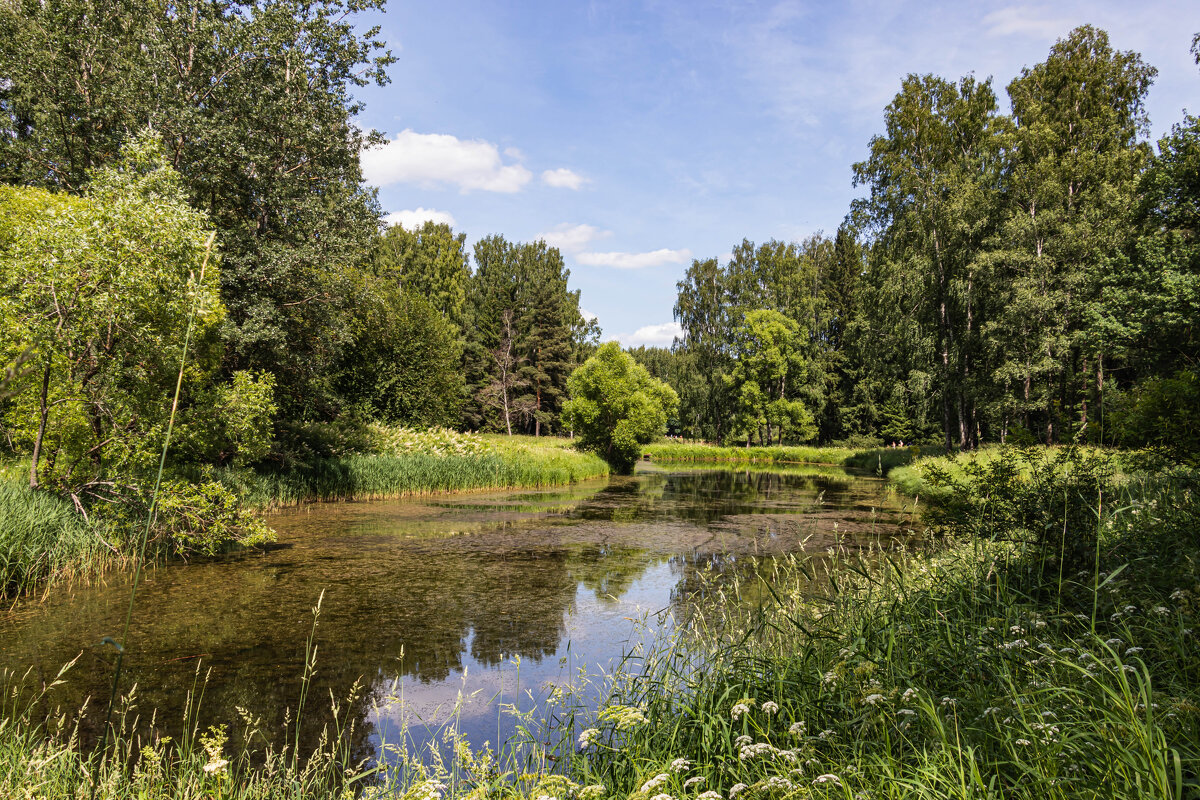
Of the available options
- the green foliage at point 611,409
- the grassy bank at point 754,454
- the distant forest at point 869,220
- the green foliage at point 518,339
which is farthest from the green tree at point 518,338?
the green foliage at point 611,409

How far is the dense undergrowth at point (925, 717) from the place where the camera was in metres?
2.19

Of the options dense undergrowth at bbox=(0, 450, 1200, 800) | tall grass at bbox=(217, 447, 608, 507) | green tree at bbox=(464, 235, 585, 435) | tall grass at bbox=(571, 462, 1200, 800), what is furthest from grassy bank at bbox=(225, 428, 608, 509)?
green tree at bbox=(464, 235, 585, 435)

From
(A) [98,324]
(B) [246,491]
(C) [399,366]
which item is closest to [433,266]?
(C) [399,366]

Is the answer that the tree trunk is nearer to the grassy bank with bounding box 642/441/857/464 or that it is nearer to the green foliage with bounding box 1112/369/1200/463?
the green foliage with bounding box 1112/369/1200/463

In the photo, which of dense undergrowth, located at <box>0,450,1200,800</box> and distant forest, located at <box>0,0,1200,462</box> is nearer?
dense undergrowth, located at <box>0,450,1200,800</box>

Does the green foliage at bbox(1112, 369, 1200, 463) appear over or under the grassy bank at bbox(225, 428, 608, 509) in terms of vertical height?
over

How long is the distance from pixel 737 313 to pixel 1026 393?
75.9 feet

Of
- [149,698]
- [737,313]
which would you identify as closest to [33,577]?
[149,698]

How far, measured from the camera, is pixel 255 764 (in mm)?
4066

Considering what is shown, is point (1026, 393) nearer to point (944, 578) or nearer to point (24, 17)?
point (944, 578)

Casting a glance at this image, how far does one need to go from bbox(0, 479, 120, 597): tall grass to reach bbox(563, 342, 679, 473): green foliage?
898 inches

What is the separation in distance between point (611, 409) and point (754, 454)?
43.7ft

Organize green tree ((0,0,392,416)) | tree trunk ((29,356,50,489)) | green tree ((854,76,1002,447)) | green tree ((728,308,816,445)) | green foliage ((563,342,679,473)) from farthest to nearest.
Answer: green tree ((728,308,816,445))
green foliage ((563,342,679,473))
green tree ((854,76,1002,447))
green tree ((0,0,392,416))
tree trunk ((29,356,50,489))

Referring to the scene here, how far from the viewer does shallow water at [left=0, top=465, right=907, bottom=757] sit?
505cm
